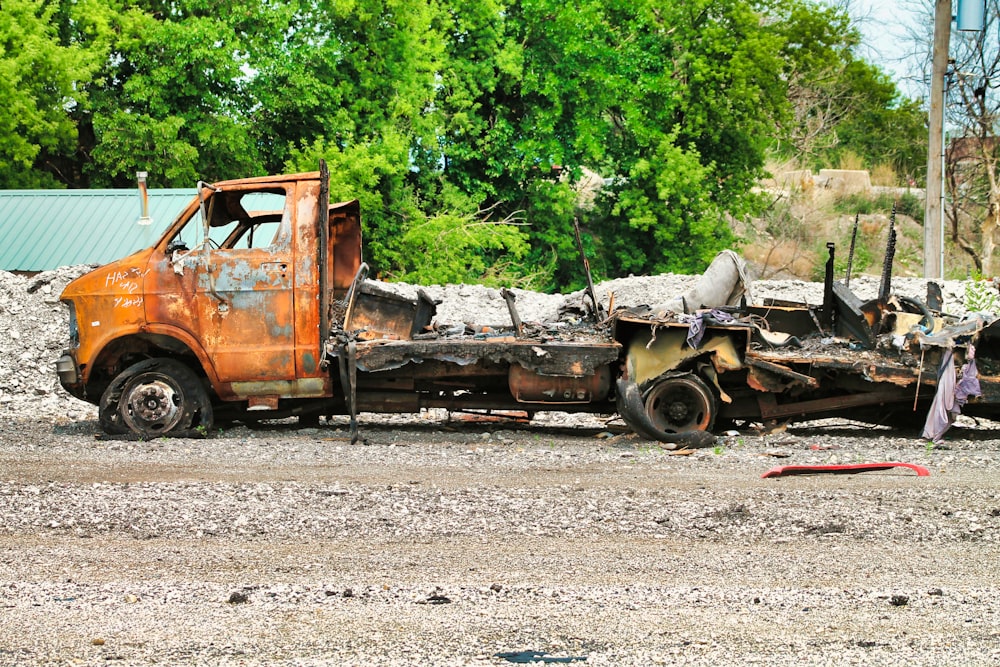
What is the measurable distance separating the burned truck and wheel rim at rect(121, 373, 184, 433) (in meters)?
0.01

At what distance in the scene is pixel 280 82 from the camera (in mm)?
28703

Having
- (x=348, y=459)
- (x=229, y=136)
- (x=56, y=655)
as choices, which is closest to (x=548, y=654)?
(x=56, y=655)

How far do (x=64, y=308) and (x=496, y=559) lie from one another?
1401 cm

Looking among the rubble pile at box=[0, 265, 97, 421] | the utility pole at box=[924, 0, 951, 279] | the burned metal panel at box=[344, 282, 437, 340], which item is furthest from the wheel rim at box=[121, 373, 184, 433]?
the utility pole at box=[924, 0, 951, 279]

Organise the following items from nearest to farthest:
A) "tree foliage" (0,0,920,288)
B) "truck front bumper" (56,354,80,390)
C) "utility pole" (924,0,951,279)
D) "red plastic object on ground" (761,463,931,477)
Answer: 1. "red plastic object on ground" (761,463,931,477)
2. "truck front bumper" (56,354,80,390)
3. "utility pole" (924,0,951,279)
4. "tree foliage" (0,0,920,288)

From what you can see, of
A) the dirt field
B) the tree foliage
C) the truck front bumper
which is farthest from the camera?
the tree foliage

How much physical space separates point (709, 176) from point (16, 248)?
2013cm

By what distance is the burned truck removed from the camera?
10.6m

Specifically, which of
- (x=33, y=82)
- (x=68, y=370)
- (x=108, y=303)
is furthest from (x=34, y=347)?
(x=33, y=82)

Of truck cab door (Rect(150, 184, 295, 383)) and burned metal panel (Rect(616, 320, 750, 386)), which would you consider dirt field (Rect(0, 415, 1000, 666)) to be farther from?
truck cab door (Rect(150, 184, 295, 383))

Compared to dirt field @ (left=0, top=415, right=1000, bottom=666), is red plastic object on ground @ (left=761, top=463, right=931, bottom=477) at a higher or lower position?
higher

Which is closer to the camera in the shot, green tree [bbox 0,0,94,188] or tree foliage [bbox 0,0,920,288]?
green tree [bbox 0,0,94,188]

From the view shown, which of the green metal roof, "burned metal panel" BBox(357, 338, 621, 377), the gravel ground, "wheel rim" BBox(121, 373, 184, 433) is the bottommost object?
the gravel ground

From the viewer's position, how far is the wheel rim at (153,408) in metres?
11.1
